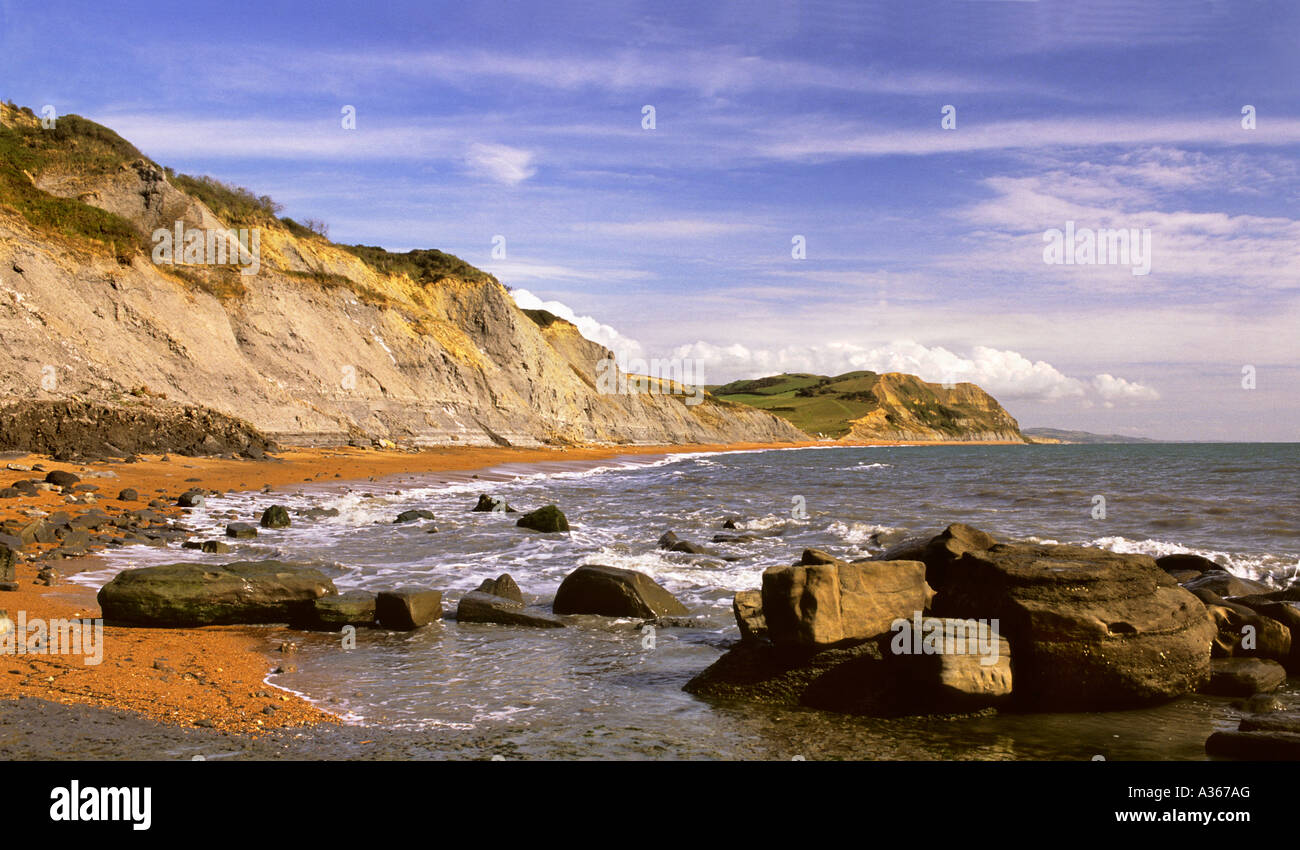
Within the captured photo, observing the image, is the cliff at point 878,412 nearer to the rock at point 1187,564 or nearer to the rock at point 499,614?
the rock at point 1187,564

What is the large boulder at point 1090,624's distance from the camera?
22.7 ft

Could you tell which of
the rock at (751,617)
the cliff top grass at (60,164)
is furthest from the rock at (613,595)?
the cliff top grass at (60,164)

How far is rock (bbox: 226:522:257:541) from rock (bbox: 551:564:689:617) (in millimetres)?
7623

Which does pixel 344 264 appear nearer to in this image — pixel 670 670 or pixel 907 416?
pixel 670 670

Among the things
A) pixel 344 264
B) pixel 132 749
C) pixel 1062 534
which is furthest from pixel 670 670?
pixel 344 264

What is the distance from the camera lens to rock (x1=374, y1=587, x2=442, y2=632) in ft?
30.9

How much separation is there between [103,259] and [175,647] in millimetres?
30488

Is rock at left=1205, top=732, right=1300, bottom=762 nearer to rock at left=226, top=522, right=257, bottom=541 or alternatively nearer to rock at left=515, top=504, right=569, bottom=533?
rock at left=515, top=504, right=569, bottom=533

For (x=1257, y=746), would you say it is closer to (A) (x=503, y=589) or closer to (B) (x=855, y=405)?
(A) (x=503, y=589)

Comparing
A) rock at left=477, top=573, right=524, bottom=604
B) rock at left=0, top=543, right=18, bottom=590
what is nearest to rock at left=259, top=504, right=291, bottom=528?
rock at left=0, top=543, right=18, bottom=590

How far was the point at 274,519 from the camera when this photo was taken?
16719 millimetres

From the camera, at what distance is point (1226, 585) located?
1110 cm

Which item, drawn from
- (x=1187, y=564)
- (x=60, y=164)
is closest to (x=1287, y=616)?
(x=1187, y=564)

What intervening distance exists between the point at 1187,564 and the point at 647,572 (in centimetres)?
961
